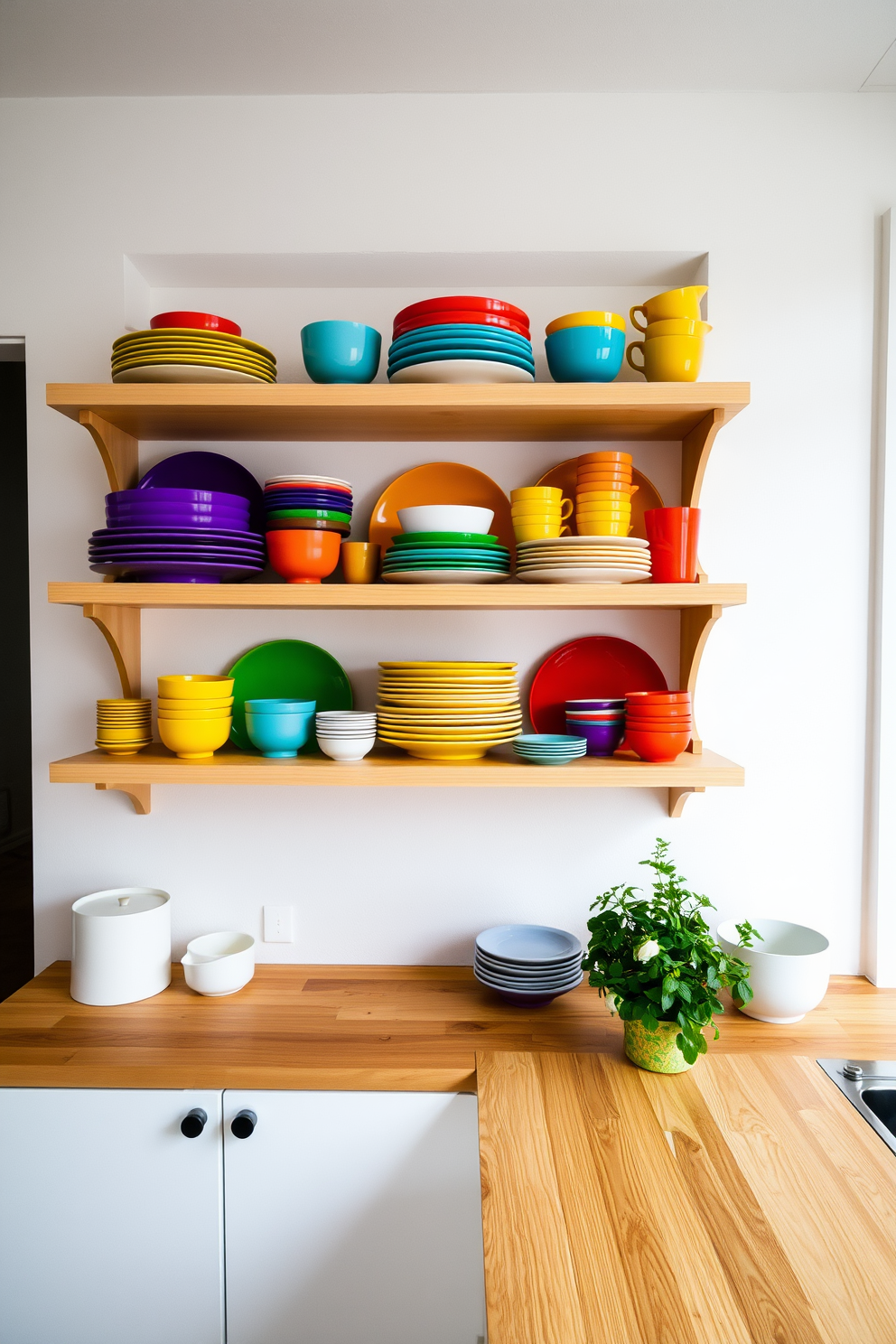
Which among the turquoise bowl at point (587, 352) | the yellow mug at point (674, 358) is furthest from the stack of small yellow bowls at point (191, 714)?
the yellow mug at point (674, 358)

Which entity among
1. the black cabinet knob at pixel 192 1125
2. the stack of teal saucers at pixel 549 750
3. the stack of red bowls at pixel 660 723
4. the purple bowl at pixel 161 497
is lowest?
the black cabinet knob at pixel 192 1125

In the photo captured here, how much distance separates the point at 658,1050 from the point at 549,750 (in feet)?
1.74

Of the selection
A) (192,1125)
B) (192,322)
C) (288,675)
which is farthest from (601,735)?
(192,322)

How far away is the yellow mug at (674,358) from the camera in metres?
1.53

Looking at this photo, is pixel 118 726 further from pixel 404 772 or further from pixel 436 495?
pixel 436 495

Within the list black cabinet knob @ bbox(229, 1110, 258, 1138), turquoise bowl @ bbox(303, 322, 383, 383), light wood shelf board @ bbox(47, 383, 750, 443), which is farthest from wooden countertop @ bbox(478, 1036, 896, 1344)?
turquoise bowl @ bbox(303, 322, 383, 383)

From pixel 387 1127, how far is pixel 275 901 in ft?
1.87

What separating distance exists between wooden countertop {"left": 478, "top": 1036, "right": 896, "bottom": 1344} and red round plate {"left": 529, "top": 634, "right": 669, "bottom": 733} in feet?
2.26

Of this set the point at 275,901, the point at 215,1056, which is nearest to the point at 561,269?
the point at 275,901

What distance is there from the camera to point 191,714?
158 cm

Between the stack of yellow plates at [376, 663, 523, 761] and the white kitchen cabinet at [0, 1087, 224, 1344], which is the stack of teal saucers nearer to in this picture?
the stack of yellow plates at [376, 663, 523, 761]

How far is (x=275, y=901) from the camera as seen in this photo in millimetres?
1832

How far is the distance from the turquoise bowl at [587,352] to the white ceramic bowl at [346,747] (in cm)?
78

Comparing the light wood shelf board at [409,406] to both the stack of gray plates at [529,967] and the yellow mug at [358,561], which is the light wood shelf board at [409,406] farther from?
A: the stack of gray plates at [529,967]
